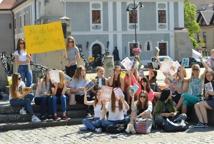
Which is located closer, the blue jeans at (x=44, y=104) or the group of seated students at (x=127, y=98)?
the group of seated students at (x=127, y=98)

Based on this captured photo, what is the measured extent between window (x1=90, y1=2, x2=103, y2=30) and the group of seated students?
39261 millimetres

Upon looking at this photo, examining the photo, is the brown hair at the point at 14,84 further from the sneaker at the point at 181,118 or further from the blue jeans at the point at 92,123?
the sneaker at the point at 181,118

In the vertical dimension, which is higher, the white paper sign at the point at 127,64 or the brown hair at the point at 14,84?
the white paper sign at the point at 127,64

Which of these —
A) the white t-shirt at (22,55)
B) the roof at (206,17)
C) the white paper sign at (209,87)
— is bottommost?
the white paper sign at (209,87)

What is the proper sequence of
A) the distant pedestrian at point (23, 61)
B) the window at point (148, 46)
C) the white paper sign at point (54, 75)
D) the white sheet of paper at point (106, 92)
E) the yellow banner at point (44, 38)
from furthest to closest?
the window at point (148, 46)
the distant pedestrian at point (23, 61)
the yellow banner at point (44, 38)
the white paper sign at point (54, 75)
the white sheet of paper at point (106, 92)

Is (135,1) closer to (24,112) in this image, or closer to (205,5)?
(24,112)

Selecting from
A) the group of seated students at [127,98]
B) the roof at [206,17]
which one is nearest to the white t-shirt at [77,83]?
the group of seated students at [127,98]

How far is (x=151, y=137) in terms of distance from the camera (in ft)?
34.7

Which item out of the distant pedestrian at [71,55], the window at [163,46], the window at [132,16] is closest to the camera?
the distant pedestrian at [71,55]

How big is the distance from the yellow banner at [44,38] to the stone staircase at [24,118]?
173 cm

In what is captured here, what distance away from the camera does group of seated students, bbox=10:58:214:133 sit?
447 inches

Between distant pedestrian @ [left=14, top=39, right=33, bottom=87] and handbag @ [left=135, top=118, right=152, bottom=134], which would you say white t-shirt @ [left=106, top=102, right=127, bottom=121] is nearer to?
handbag @ [left=135, top=118, right=152, bottom=134]

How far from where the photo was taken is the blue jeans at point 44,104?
12227 mm

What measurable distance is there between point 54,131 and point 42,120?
33.8 inches
